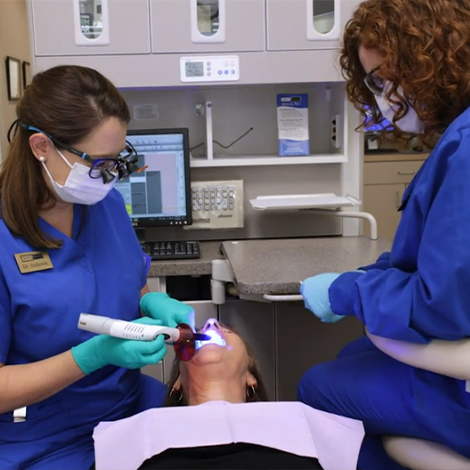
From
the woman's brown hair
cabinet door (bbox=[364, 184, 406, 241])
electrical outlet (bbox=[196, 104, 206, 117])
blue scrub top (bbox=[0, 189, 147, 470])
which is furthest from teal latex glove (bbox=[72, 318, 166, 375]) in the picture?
cabinet door (bbox=[364, 184, 406, 241])

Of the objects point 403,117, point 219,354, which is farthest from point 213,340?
point 403,117

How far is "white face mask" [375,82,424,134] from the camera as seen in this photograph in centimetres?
132

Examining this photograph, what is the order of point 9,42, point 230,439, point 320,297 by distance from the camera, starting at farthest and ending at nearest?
point 9,42, point 320,297, point 230,439

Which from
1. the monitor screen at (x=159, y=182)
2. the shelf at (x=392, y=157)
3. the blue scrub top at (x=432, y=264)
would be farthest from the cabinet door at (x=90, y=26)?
the shelf at (x=392, y=157)

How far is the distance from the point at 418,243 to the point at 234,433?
22.1 inches

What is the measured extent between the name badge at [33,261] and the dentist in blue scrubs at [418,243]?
676mm

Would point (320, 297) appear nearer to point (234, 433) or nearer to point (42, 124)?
point (234, 433)

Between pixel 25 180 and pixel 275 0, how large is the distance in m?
1.30

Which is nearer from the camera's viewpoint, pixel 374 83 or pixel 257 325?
pixel 374 83

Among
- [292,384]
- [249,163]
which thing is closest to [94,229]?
[249,163]

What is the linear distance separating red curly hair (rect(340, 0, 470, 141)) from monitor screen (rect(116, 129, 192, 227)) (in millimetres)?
1145

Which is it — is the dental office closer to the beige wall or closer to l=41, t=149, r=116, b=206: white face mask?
l=41, t=149, r=116, b=206: white face mask

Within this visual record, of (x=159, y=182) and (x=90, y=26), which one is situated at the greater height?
(x=90, y=26)

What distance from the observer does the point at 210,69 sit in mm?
2191
